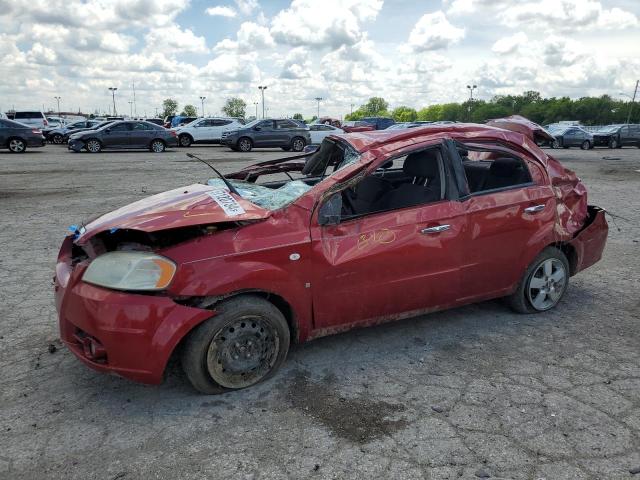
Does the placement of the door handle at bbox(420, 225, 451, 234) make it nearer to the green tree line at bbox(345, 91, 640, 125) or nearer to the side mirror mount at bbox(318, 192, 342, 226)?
the side mirror mount at bbox(318, 192, 342, 226)

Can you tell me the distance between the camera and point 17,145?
2180cm

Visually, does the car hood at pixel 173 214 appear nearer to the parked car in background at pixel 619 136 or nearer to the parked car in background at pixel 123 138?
the parked car in background at pixel 123 138

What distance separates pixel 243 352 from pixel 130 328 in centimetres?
69

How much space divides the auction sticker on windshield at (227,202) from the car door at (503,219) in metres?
1.69

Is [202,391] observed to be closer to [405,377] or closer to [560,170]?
[405,377]

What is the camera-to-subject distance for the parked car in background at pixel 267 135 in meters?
23.4

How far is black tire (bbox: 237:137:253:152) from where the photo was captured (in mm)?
23406

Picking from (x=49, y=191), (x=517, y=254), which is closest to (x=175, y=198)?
(x=517, y=254)

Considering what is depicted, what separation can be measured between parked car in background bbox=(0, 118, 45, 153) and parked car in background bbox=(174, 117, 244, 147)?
22.5 ft

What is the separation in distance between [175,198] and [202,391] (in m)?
1.35

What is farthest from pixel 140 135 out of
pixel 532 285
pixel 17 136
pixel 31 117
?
pixel 532 285

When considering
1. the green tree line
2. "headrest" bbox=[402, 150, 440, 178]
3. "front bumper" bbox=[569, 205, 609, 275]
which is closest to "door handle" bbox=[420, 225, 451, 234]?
"headrest" bbox=[402, 150, 440, 178]

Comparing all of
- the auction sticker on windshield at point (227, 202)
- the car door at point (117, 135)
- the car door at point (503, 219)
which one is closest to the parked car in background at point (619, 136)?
the car door at point (117, 135)

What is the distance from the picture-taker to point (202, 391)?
10.4 ft
